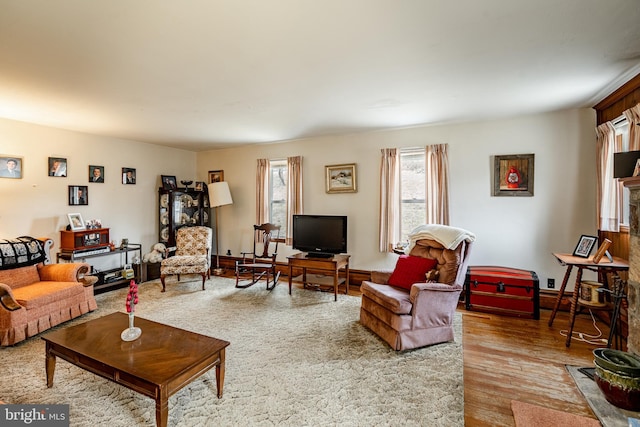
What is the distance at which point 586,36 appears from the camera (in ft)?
6.70

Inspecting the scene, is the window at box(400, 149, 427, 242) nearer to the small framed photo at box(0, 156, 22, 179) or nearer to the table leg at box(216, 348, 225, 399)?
the table leg at box(216, 348, 225, 399)

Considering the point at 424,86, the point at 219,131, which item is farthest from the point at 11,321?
the point at 424,86

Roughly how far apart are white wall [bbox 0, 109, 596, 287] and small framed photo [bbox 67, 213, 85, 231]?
0.40 ft

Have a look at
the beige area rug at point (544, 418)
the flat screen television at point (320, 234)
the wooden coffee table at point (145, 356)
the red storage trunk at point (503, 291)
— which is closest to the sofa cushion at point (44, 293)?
the wooden coffee table at point (145, 356)

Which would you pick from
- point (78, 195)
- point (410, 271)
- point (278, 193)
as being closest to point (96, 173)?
point (78, 195)

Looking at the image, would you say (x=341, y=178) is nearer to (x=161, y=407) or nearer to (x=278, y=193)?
(x=278, y=193)

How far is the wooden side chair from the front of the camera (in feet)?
15.9

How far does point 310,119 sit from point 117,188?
366cm

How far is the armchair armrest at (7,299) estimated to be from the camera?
9.16 ft

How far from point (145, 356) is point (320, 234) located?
123 inches

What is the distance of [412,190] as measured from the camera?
15.3 feet

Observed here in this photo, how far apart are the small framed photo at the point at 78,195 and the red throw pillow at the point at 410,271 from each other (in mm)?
4807

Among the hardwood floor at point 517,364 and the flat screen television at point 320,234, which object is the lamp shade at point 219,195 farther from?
the hardwood floor at point 517,364
